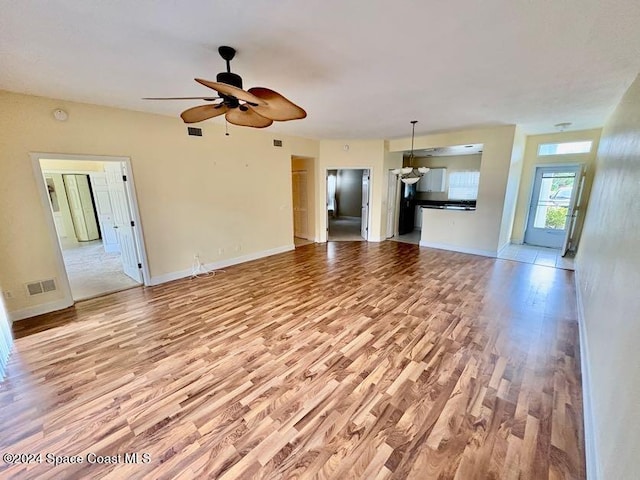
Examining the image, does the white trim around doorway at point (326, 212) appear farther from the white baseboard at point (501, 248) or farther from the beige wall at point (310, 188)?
the white baseboard at point (501, 248)

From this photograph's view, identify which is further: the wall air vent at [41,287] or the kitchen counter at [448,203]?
the kitchen counter at [448,203]

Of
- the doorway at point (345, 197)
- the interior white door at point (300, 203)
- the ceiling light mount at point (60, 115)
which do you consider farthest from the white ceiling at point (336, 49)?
the doorway at point (345, 197)

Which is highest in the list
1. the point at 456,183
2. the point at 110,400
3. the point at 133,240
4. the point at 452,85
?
the point at 452,85

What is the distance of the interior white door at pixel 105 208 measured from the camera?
5180 mm

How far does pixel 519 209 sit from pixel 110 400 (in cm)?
837

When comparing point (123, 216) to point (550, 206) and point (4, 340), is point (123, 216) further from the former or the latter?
point (550, 206)

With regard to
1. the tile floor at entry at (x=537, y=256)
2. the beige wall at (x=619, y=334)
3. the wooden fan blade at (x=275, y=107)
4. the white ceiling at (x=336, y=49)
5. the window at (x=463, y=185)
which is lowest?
the tile floor at entry at (x=537, y=256)

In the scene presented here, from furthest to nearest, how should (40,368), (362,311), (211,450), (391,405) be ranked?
(362,311), (40,368), (391,405), (211,450)

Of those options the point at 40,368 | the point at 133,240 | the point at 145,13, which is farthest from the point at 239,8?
the point at 133,240

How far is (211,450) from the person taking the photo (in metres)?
1.62

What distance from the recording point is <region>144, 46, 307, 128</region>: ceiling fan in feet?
6.09

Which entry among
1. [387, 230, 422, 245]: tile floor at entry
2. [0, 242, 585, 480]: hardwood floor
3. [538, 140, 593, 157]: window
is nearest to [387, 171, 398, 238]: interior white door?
[387, 230, 422, 245]: tile floor at entry

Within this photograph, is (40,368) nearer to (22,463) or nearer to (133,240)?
(22,463)

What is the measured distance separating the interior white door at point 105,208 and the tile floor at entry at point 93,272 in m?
0.27
